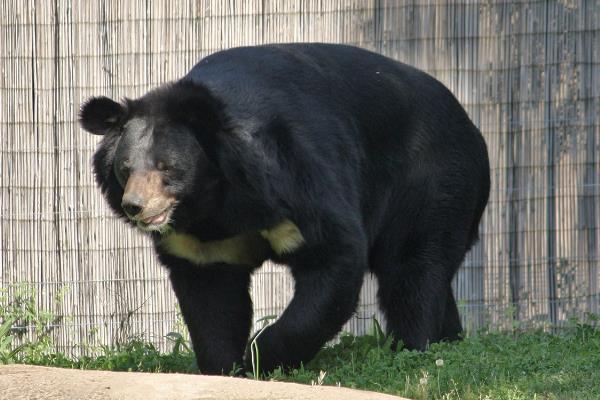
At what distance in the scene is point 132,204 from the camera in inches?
187

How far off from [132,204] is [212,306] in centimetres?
98

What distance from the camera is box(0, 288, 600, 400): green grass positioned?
458 cm

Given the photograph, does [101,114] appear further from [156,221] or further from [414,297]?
[414,297]

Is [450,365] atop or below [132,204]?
below

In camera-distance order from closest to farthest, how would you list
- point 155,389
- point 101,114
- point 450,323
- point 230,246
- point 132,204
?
1. point 155,389
2. point 132,204
3. point 101,114
4. point 230,246
5. point 450,323

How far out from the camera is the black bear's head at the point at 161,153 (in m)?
4.89

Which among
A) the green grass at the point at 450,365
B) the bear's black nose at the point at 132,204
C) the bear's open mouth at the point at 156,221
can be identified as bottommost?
the green grass at the point at 450,365

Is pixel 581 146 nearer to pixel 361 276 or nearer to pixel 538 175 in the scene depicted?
pixel 538 175

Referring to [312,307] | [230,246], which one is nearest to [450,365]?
[312,307]

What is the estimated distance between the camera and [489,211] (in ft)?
23.9

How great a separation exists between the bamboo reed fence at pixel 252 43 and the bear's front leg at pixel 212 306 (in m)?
1.58

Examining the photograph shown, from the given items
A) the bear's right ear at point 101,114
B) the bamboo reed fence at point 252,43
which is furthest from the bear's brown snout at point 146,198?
the bamboo reed fence at point 252,43

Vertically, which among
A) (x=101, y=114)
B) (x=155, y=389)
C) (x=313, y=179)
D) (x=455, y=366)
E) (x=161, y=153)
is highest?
(x=101, y=114)

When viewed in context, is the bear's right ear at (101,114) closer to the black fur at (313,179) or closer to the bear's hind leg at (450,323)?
the black fur at (313,179)
